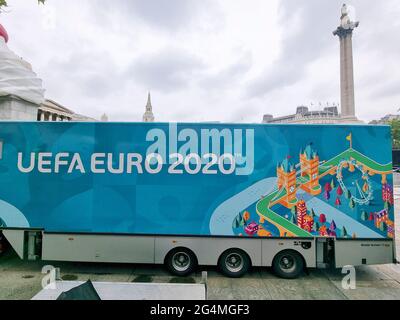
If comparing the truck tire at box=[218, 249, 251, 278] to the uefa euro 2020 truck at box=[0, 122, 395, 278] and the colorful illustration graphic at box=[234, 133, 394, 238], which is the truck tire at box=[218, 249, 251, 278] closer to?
the uefa euro 2020 truck at box=[0, 122, 395, 278]

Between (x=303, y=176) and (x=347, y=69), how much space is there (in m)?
72.4

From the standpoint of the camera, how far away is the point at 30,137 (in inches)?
238

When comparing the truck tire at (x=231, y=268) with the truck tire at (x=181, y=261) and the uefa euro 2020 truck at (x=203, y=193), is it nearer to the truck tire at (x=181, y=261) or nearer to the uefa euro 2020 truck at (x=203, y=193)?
the uefa euro 2020 truck at (x=203, y=193)

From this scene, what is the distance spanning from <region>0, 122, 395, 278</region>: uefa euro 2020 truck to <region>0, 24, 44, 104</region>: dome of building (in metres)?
5.77

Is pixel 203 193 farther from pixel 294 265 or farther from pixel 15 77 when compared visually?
pixel 15 77

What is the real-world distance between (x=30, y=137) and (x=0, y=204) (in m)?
2.06

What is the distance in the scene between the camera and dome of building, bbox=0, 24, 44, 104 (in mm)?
9828

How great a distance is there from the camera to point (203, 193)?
582 cm

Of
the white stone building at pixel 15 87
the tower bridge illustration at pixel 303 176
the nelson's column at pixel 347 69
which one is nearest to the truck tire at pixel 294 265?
the tower bridge illustration at pixel 303 176

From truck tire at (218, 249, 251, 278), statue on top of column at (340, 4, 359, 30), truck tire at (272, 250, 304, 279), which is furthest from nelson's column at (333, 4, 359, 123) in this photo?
truck tire at (218, 249, 251, 278)

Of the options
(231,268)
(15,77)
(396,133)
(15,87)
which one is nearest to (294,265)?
(231,268)

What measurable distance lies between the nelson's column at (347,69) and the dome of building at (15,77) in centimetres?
6736
